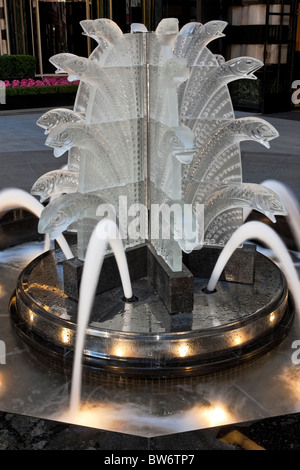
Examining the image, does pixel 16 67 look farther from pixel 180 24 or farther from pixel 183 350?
pixel 183 350

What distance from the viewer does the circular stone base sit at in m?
3.72

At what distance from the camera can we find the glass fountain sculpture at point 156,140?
154 inches

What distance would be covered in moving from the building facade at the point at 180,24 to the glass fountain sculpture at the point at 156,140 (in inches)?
483

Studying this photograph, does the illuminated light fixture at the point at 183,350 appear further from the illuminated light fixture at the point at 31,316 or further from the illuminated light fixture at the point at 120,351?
the illuminated light fixture at the point at 31,316

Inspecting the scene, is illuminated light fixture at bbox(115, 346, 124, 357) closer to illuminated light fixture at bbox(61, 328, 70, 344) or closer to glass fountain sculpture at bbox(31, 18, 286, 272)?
illuminated light fixture at bbox(61, 328, 70, 344)

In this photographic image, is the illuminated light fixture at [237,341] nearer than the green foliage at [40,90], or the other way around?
the illuminated light fixture at [237,341]

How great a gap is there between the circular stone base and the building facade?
42.5 ft

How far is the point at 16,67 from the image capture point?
18.2m

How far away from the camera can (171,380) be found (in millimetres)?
3609

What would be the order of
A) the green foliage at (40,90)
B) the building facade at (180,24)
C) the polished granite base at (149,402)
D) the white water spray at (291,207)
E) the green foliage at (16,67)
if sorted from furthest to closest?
1. the green foliage at (16,67)
2. the green foliage at (40,90)
3. the building facade at (180,24)
4. the white water spray at (291,207)
5. the polished granite base at (149,402)

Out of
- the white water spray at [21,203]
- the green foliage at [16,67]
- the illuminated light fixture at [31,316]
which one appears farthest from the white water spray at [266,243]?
the green foliage at [16,67]

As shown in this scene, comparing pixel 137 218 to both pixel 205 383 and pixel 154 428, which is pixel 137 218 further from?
pixel 154 428

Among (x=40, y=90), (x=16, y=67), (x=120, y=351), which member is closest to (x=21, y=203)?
(x=120, y=351)

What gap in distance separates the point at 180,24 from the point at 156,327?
15418 millimetres
